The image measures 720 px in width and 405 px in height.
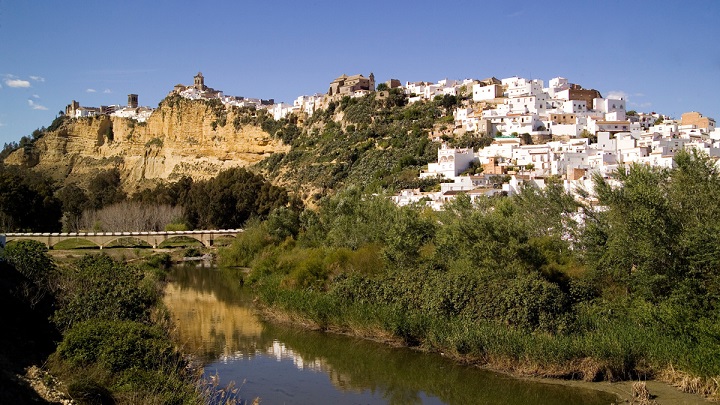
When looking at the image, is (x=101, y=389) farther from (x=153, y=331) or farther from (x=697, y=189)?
(x=697, y=189)

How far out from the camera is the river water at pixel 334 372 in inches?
575

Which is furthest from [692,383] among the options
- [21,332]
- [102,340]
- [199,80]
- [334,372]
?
[199,80]

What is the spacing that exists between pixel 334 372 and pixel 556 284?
6145 millimetres

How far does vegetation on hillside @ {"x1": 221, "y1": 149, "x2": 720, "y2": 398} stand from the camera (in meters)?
14.9

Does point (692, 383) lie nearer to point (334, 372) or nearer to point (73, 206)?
point (334, 372)

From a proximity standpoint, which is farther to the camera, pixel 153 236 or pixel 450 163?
pixel 450 163

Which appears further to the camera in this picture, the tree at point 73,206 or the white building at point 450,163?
the tree at point 73,206

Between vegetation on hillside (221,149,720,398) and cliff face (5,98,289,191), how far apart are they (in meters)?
54.0

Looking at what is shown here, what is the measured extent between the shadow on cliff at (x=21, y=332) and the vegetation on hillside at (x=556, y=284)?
26.8ft

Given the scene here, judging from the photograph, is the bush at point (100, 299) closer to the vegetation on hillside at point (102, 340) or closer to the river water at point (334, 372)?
the vegetation on hillside at point (102, 340)

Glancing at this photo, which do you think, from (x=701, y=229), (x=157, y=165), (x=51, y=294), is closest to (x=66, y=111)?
(x=157, y=165)

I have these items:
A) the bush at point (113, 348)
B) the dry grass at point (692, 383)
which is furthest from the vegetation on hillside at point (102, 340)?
the dry grass at point (692, 383)

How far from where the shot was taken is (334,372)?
17.0 m

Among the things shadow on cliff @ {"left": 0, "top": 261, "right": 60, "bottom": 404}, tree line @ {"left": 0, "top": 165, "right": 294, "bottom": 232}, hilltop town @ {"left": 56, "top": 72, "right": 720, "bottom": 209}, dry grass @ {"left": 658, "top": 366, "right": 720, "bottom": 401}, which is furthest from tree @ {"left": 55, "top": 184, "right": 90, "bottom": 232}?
dry grass @ {"left": 658, "top": 366, "right": 720, "bottom": 401}
